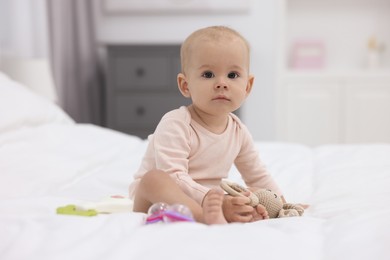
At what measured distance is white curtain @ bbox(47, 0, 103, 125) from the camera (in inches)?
146

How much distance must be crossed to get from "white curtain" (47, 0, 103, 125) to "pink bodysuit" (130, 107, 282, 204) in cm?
247

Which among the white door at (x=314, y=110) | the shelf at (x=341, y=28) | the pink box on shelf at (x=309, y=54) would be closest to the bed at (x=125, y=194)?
the white door at (x=314, y=110)

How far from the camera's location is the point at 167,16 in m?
4.38

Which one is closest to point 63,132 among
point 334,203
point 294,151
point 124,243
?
point 294,151

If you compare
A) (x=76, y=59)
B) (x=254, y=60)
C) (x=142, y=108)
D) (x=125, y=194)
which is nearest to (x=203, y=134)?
(x=125, y=194)

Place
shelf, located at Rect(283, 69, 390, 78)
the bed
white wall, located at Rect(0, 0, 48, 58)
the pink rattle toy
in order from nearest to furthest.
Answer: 1. the bed
2. the pink rattle toy
3. white wall, located at Rect(0, 0, 48, 58)
4. shelf, located at Rect(283, 69, 390, 78)

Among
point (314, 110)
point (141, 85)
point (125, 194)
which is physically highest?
point (125, 194)

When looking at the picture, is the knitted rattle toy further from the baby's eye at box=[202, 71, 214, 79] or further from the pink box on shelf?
the pink box on shelf

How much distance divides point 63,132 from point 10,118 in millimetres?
214

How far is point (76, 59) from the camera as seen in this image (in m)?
4.07

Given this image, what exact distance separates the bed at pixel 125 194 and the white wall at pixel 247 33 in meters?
2.06

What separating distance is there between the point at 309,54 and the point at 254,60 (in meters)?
0.42

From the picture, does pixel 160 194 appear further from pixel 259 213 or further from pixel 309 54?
pixel 309 54

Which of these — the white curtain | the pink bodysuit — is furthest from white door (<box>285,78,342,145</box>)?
the pink bodysuit
